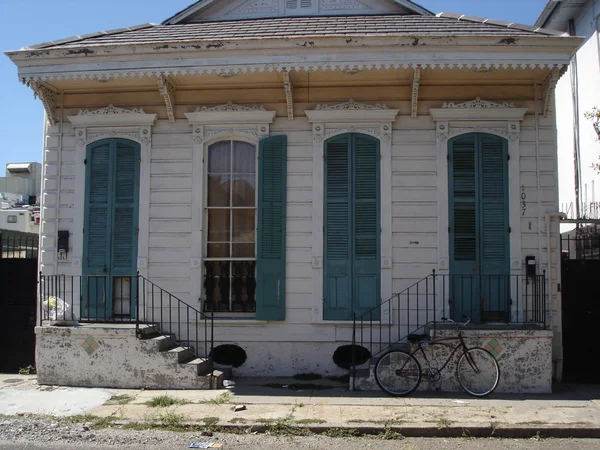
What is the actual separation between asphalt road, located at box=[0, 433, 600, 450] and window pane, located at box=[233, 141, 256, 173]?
4541 mm

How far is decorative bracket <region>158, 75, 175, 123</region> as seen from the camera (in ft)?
30.8

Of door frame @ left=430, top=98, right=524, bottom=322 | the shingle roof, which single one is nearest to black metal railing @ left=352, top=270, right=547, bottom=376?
door frame @ left=430, top=98, right=524, bottom=322

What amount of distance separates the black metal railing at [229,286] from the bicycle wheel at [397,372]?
92.6 inches

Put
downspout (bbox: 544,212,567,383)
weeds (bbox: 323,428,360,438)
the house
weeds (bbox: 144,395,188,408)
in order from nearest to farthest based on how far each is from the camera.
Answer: weeds (bbox: 323,428,360,438) → weeds (bbox: 144,395,188,408) → the house → downspout (bbox: 544,212,567,383)

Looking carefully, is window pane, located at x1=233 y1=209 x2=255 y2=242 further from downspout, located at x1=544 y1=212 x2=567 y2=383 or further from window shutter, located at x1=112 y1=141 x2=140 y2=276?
downspout, located at x1=544 y1=212 x2=567 y2=383

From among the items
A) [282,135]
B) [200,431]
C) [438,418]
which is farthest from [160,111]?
[438,418]

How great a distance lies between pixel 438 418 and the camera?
703 centimetres

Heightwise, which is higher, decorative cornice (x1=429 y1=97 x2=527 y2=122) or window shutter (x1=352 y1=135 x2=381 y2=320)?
decorative cornice (x1=429 y1=97 x2=527 y2=122)

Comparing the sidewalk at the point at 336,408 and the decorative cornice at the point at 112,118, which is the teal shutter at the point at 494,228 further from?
the decorative cornice at the point at 112,118

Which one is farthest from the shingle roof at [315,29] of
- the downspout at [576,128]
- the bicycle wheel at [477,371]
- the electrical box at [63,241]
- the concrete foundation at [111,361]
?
the downspout at [576,128]

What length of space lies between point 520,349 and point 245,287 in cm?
419

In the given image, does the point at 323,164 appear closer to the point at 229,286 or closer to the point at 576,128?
the point at 229,286

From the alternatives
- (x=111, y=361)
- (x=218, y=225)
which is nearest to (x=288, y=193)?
(x=218, y=225)

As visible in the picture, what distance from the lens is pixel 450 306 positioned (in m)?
9.21
